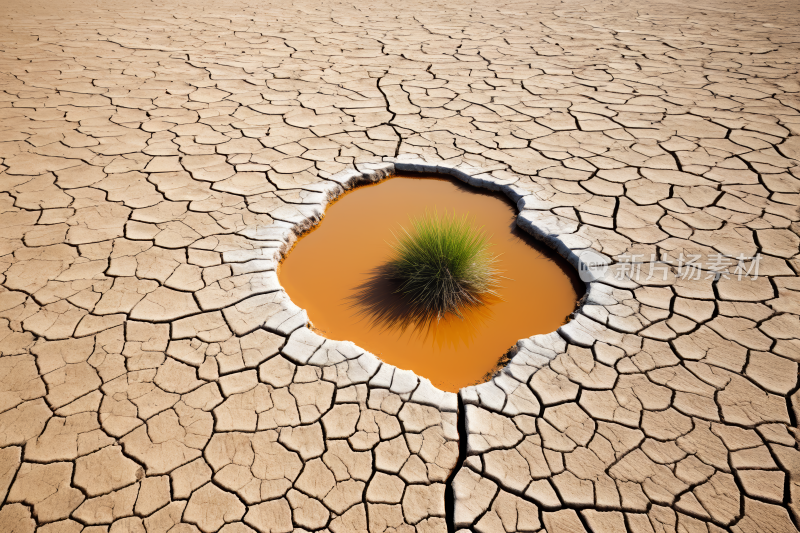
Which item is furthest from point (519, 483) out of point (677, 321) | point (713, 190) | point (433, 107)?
point (433, 107)

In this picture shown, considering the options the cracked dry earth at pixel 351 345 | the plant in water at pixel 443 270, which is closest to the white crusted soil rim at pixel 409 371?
the cracked dry earth at pixel 351 345

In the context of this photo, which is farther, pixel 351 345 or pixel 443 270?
pixel 443 270

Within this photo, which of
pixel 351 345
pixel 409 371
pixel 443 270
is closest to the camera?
pixel 409 371

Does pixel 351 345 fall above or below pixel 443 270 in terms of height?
below

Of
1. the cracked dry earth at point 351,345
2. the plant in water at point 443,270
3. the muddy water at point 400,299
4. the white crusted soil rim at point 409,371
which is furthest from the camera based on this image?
the plant in water at point 443,270

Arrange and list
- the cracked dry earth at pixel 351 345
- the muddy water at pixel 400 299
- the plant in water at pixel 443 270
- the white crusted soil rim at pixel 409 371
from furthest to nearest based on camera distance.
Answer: the plant in water at pixel 443 270 < the muddy water at pixel 400 299 < the white crusted soil rim at pixel 409 371 < the cracked dry earth at pixel 351 345

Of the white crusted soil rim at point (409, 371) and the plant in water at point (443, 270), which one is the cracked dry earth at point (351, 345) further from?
the plant in water at point (443, 270)

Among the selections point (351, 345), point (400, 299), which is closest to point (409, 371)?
point (351, 345)

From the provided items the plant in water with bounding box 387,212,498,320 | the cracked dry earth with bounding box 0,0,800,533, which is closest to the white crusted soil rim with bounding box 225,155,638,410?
the cracked dry earth with bounding box 0,0,800,533

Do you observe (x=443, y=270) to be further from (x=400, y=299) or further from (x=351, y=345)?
(x=351, y=345)
